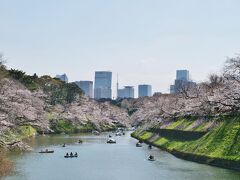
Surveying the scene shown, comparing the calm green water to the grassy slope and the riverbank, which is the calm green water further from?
the grassy slope

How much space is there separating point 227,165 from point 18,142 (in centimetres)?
2159

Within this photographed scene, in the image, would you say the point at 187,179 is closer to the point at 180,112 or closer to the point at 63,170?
the point at 63,170

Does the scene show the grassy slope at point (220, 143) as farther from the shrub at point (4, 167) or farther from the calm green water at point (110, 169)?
the shrub at point (4, 167)

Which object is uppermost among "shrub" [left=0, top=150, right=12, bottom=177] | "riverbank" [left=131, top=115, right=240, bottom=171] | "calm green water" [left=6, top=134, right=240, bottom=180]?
"riverbank" [left=131, top=115, right=240, bottom=171]

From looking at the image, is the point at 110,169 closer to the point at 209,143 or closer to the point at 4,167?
the point at 4,167

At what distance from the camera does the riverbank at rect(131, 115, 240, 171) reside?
159 feet

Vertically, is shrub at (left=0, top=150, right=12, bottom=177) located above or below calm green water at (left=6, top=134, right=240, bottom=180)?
above

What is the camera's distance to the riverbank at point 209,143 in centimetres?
4847

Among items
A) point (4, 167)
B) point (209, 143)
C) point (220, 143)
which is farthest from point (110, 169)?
point (220, 143)

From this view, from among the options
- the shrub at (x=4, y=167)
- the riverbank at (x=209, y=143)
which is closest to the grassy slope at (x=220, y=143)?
the riverbank at (x=209, y=143)

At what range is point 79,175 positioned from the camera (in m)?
44.0

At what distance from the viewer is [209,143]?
54625mm

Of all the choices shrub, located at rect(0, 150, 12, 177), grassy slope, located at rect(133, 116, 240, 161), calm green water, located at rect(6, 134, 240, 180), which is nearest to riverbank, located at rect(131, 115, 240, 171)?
grassy slope, located at rect(133, 116, 240, 161)

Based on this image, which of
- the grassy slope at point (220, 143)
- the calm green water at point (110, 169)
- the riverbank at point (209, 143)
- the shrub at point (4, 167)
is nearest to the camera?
the shrub at point (4, 167)
